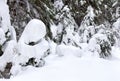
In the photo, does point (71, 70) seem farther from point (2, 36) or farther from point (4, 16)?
point (4, 16)

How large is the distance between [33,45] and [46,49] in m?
0.27

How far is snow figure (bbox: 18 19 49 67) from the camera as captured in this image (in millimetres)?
5047

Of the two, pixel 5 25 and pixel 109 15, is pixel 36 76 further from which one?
pixel 109 15

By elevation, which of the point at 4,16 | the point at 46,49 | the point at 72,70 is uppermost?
the point at 4,16

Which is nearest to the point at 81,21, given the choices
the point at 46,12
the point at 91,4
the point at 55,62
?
the point at 91,4

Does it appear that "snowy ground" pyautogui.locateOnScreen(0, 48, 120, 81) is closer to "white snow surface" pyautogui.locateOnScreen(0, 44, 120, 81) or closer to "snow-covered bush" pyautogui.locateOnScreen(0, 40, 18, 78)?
"white snow surface" pyautogui.locateOnScreen(0, 44, 120, 81)

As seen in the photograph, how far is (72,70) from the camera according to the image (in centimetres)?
503

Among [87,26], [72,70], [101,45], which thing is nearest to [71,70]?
[72,70]

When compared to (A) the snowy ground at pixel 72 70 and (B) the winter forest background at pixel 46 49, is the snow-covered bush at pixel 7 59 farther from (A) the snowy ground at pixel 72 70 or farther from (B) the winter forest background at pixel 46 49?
(A) the snowy ground at pixel 72 70

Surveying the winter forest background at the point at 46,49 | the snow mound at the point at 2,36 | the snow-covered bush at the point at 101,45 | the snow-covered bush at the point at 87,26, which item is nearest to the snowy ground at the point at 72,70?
the winter forest background at the point at 46,49

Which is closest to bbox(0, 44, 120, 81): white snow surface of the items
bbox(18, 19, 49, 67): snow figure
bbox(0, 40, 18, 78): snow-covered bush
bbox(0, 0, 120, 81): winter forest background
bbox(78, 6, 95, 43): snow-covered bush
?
bbox(0, 0, 120, 81): winter forest background

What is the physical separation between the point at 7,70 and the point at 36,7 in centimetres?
195

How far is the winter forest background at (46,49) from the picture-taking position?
492 cm

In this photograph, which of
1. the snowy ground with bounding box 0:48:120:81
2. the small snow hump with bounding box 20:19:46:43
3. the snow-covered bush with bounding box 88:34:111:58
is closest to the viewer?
the snowy ground with bounding box 0:48:120:81
